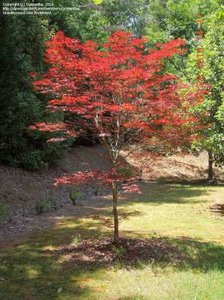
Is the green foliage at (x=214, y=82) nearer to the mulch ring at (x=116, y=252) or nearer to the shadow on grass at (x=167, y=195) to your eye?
the shadow on grass at (x=167, y=195)

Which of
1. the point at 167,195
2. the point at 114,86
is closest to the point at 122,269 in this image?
the point at 114,86

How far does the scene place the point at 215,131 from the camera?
38.7 ft

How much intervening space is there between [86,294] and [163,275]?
1360 mm

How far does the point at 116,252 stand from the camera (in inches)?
286

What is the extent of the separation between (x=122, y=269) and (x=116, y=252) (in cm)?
72

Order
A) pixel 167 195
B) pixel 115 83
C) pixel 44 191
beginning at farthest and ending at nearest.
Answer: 1. pixel 167 195
2. pixel 44 191
3. pixel 115 83

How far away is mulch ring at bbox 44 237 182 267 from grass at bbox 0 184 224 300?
0.16 m

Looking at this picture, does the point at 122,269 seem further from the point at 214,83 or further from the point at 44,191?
the point at 44,191

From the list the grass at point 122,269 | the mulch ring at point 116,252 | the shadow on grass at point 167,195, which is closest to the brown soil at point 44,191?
the grass at point 122,269

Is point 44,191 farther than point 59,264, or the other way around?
point 44,191

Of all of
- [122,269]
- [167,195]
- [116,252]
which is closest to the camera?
[122,269]

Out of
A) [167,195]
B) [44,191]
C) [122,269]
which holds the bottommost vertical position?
[122,269]

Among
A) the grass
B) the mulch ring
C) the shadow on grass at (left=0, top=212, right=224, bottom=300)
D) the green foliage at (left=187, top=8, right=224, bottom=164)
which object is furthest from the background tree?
the mulch ring

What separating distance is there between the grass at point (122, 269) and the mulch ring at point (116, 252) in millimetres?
159
